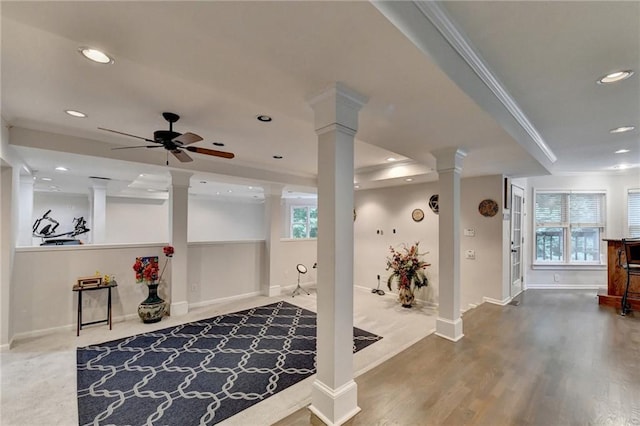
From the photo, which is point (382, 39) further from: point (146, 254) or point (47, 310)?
point (47, 310)

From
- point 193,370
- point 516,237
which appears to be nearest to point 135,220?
point 193,370

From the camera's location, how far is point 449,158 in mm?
3287

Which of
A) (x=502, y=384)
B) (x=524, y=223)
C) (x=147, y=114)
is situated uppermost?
(x=147, y=114)

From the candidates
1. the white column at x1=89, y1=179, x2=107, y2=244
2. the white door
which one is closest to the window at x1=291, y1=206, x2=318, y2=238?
the white column at x1=89, y1=179, x2=107, y2=244

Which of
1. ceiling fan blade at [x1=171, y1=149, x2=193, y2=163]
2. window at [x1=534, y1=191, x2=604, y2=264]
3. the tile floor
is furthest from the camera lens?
window at [x1=534, y1=191, x2=604, y2=264]

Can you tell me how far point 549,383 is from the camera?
7.93 feet

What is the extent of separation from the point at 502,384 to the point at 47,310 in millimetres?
5493

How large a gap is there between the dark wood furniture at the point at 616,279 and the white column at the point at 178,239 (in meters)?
7.12

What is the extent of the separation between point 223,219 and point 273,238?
4911mm

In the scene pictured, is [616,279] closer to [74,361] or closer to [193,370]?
[193,370]

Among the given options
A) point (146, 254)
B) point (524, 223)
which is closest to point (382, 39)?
point (146, 254)

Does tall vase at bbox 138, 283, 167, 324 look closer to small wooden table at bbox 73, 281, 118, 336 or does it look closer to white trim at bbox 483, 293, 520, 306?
small wooden table at bbox 73, 281, 118, 336

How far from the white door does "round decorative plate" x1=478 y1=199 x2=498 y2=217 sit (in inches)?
26.2

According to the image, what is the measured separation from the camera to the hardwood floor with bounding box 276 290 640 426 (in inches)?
79.8
